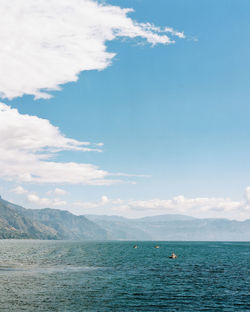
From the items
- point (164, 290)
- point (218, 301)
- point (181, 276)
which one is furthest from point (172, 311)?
point (181, 276)

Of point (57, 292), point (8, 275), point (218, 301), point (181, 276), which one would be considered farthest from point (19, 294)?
point (181, 276)

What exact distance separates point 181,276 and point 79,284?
3417 cm

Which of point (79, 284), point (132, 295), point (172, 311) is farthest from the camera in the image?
point (79, 284)

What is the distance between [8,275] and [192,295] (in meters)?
54.7

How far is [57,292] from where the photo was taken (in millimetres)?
72812

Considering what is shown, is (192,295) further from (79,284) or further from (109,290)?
Answer: (79,284)

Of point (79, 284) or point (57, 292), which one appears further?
point (79, 284)

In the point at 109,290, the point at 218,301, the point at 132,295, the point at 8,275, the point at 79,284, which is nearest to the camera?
the point at 218,301

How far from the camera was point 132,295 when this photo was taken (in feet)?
233

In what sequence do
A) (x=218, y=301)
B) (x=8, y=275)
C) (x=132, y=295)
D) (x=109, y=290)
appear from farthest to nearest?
(x=8, y=275) < (x=109, y=290) < (x=132, y=295) < (x=218, y=301)

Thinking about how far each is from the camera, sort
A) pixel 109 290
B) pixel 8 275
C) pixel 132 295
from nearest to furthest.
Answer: pixel 132 295
pixel 109 290
pixel 8 275

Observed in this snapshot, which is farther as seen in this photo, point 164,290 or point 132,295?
point 164,290

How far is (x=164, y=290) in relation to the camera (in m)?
77.2

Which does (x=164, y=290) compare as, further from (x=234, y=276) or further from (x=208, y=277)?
(x=234, y=276)
